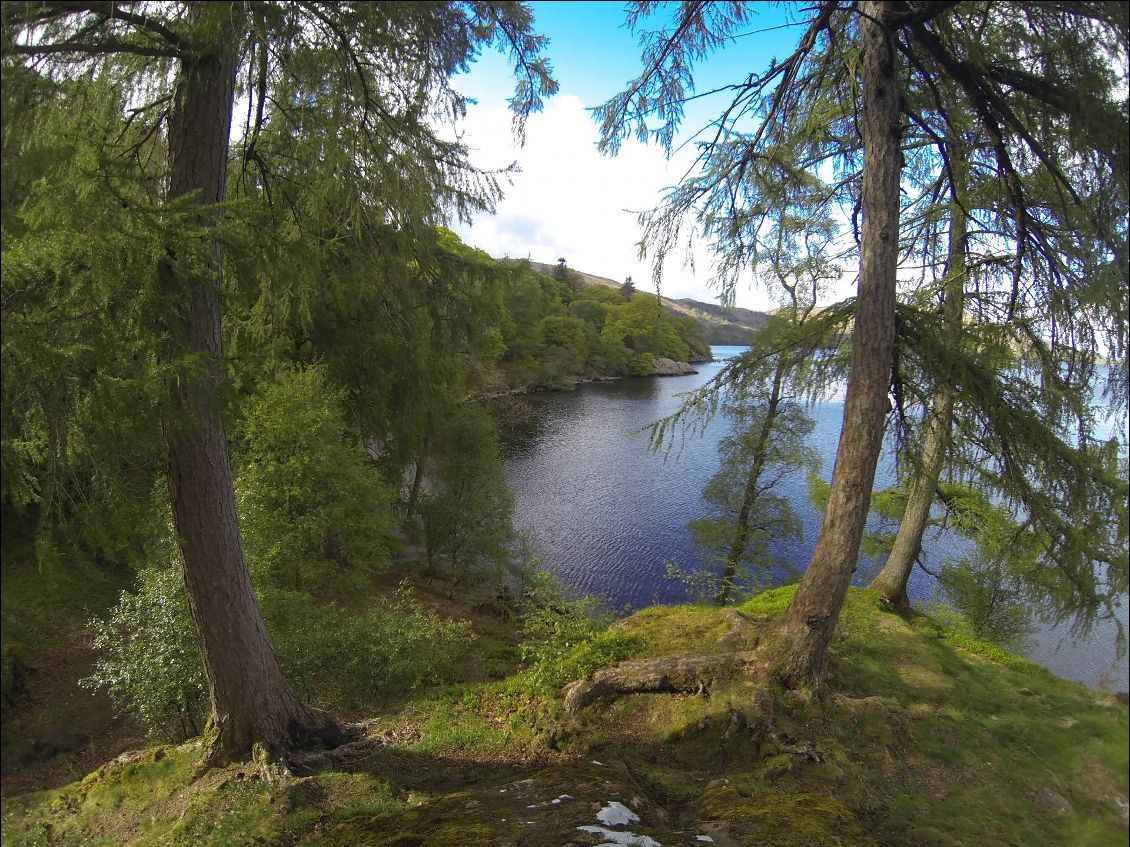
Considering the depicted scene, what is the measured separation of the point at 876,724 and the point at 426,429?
12.0 m

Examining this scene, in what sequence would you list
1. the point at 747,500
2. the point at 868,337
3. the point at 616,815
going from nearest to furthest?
the point at 616,815 → the point at 868,337 → the point at 747,500

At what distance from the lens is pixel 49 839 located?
144 inches

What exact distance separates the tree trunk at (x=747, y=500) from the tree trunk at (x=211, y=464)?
321 inches

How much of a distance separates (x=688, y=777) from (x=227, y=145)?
5.54 metres

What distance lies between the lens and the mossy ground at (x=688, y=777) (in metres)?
3.30

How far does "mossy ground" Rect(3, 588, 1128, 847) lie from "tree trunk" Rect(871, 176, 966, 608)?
Answer: 2.05 m

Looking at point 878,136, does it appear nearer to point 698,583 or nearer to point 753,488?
point 753,488

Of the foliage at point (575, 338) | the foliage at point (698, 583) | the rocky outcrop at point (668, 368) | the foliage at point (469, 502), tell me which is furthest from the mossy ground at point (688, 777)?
the rocky outcrop at point (668, 368)

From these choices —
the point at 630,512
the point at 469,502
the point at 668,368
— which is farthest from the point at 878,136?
the point at 668,368

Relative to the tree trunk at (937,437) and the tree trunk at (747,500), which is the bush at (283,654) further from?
the tree trunk at (747,500)

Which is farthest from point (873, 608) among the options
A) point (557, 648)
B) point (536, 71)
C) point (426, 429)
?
point (426, 429)

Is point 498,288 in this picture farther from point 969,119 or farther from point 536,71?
point 969,119

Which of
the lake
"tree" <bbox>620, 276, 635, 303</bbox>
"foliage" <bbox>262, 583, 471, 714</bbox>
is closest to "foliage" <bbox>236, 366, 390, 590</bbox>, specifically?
"foliage" <bbox>262, 583, 471, 714</bbox>

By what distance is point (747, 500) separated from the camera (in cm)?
1141
